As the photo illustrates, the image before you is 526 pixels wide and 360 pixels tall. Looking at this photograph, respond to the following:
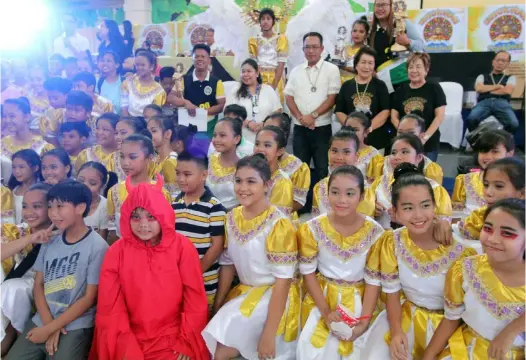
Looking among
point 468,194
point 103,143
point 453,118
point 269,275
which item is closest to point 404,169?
point 468,194

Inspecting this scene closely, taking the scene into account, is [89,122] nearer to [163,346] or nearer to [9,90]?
[9,90]

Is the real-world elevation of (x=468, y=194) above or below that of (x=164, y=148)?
below

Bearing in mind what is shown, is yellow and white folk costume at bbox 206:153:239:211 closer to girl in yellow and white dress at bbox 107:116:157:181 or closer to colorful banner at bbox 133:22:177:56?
girl in yellow and white dress at bbox 107:116:157:181

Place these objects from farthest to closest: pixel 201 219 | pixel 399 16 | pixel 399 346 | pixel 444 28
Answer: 1. pixel 444 28
2. pixel 399 16
3. pixel 201 219
4. pixel 399 346

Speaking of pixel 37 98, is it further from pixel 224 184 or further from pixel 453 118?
pixel 453 118

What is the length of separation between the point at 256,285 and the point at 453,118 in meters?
3.83

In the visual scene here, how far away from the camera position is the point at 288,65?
17.4 feet

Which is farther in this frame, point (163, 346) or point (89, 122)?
point (89, 122)

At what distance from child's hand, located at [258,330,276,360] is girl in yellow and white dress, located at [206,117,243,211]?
109 cm

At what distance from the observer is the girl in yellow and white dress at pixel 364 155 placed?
3.14 meters

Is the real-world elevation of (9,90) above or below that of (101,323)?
above

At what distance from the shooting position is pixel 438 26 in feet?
20.0

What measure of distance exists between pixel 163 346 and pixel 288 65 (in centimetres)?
397

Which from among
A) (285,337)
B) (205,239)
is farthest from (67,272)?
(285,337)
